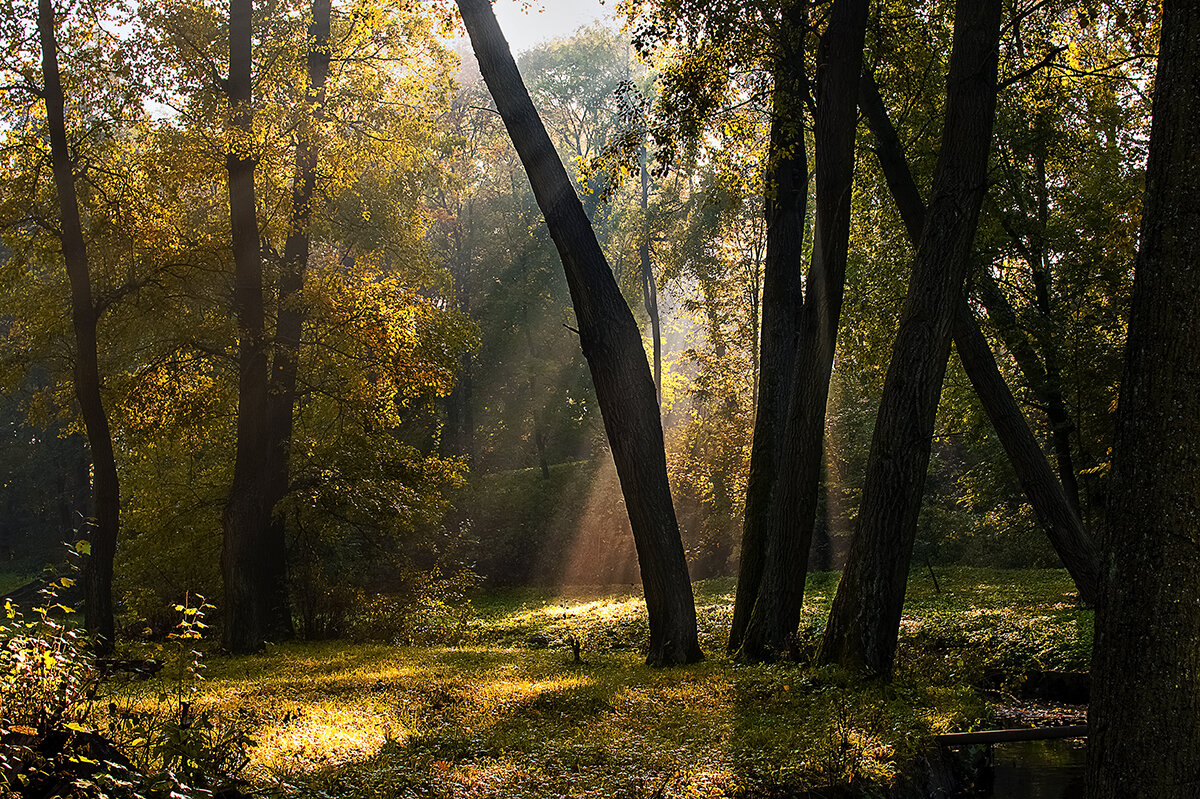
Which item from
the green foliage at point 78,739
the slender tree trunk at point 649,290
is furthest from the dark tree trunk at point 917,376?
the slender tree trunk at point 649,290

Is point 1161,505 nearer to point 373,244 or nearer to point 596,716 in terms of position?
point 596,716

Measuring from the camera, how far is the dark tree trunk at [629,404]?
28.3 ft

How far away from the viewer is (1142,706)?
3781 mm

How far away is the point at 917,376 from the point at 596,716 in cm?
418

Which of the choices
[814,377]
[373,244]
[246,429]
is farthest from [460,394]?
→ [814,377]

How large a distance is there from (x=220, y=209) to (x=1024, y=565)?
25.1 metres

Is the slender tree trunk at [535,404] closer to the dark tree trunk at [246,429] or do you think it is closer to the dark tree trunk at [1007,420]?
the dark tree trunk at [246,429]

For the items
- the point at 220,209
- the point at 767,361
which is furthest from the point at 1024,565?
the point at 220,209

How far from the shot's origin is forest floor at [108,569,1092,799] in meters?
4.65

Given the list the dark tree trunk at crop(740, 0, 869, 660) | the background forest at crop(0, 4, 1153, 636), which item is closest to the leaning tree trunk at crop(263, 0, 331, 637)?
the background forest at crop(0, 4, 1153, 636)

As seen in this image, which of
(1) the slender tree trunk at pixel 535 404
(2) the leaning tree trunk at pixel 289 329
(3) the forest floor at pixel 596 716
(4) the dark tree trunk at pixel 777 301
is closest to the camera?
(3) the forest floor at pixel 596 716

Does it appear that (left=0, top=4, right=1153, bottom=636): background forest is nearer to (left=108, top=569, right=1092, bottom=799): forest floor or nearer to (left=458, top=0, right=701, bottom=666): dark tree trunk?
(left=458, top=0, right=701, bottom=666): dark tree trunk

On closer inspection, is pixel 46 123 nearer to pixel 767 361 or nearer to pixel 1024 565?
pixel 767 361

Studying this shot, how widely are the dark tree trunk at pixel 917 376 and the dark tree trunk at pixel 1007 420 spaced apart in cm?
250
